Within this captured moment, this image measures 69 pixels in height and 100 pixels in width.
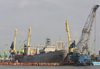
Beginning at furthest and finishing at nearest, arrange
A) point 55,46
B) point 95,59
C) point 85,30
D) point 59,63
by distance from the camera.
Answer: point 95,59 < point 55,46 < point 85,30 < point 59,63

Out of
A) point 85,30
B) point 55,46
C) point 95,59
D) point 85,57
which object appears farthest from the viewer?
point 95,59

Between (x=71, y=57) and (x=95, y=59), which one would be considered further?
(x=95, y=59)

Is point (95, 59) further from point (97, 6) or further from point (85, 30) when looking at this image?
point (97, 6)

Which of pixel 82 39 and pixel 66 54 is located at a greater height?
pixel 82 39

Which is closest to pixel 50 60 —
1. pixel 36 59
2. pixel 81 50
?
pixel 36 59

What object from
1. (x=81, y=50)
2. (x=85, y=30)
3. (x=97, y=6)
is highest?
(x=97, y=6)

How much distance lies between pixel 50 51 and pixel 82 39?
22319 mm

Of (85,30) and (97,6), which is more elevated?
(97,6)

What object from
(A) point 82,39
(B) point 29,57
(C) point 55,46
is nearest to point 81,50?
(A) point 82,39

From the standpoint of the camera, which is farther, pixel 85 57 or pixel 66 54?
pixel 66 54

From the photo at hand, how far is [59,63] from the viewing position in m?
103

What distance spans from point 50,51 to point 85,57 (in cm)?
2325

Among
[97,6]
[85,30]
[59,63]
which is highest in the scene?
[97,6]

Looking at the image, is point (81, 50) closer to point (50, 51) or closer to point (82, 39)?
point (82, 39)
